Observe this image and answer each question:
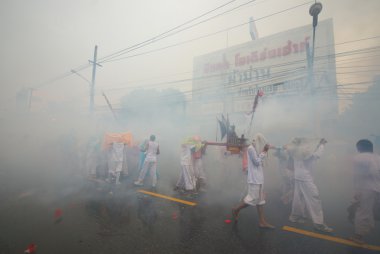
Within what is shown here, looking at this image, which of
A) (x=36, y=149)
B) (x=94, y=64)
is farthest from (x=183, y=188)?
(x=36, y=149)

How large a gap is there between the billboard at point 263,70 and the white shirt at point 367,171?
39.7ft

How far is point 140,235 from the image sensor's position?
11.2 feet

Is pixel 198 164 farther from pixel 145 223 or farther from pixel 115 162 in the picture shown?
pixel 145 223

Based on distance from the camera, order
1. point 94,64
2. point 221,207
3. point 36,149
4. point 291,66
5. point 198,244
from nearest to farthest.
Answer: point 198,244
point 221,207
point 94,64
point 36,149
point 291,66

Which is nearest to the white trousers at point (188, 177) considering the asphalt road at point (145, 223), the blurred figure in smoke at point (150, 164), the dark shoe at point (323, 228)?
the asphalt road at point (145, 223)

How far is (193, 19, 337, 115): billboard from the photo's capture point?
16.1m

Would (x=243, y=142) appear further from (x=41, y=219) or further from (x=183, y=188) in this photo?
(x=41, y=219)

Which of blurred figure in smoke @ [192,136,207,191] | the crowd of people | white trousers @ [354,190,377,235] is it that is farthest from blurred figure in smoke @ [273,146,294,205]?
blurred figure in smoke @ [192,136,207,191]

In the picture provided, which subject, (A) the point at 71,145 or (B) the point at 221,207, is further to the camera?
(A) the point at 71,145

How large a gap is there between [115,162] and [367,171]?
6978mm

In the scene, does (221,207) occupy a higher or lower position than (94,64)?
lower

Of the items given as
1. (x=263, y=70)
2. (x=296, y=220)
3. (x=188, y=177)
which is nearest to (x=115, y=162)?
(x=188, y=177)

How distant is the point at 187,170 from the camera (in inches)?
249

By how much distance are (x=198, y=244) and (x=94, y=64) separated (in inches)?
618
